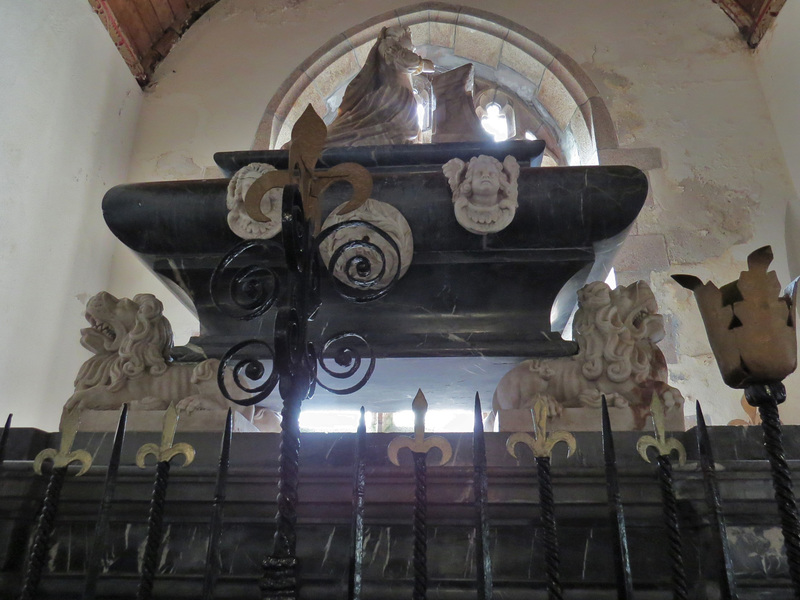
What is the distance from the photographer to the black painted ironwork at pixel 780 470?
34.7 inches

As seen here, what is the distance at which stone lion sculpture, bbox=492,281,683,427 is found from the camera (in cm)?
171

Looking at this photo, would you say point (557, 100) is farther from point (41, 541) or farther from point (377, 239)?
point (41, 541)

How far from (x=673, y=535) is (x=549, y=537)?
0.62ft

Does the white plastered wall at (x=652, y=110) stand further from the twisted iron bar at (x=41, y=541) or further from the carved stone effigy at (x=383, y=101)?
the twisted iron bar at (x=41, y=541)

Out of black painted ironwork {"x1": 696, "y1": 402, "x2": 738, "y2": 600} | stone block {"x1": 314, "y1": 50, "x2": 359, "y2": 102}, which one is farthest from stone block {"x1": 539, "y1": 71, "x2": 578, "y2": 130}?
black painted ironwork {"x1": 696, "y1": 402, "x2": 738, "y2": 600}

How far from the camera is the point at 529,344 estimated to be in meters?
1.90

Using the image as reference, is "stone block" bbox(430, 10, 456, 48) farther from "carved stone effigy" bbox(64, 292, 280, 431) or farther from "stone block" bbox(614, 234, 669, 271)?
"carved stone effigy" bbox(64, 292, 280, 431)

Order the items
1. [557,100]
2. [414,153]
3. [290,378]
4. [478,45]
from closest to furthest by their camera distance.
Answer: [290,378]
[414,153]
[557,100]
[478,45]

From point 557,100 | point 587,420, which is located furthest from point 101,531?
point 557,100

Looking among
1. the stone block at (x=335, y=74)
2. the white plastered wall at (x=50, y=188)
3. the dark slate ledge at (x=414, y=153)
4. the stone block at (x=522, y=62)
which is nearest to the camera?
the dark slate ledge at (x=414, y=153)

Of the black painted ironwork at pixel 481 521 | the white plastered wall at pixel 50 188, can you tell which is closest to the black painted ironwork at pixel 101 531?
the black painted ironwork at pixel 481 521

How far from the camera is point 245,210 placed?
70.9 inches

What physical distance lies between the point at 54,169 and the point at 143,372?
2.13m

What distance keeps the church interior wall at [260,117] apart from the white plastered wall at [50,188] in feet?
0.04
